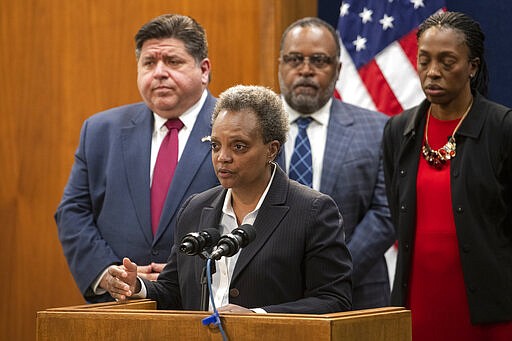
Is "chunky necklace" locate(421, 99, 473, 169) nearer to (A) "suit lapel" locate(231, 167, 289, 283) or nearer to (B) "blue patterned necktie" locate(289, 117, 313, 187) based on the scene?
(B) "blue patterned necktie" locate(289, 117, 313, 187)

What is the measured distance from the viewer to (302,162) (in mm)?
4230

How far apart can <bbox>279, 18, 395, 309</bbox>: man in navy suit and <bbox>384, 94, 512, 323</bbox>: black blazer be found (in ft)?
1.33

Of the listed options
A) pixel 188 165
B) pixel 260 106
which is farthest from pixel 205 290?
pixel 188 165

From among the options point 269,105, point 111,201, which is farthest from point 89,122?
point 269,105

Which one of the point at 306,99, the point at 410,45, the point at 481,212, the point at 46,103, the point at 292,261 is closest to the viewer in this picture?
the point at 292,261

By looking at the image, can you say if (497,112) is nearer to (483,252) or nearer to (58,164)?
(483,252)

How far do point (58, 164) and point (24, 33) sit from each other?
0.77m

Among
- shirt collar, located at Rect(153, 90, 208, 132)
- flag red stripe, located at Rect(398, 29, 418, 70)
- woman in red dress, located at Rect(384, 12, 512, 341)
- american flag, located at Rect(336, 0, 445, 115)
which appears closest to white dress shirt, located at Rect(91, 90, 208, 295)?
shirt collar, located at Rect(153, 90, 208, 132)

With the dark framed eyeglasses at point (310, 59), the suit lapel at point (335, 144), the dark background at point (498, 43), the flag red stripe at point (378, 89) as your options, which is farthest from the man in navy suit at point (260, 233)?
the dark background at point (498, 43)

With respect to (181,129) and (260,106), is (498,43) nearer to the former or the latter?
(181,129)

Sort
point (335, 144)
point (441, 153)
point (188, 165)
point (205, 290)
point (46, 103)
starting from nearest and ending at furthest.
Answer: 1. point (205, 290)
2. point (441, 153)
3. point (188, 165)
4. point (335, 144)
5. point (46, 103)

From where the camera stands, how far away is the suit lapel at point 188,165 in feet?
12.5

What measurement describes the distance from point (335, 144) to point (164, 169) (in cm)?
78

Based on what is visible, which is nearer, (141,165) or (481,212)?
(481,212)
